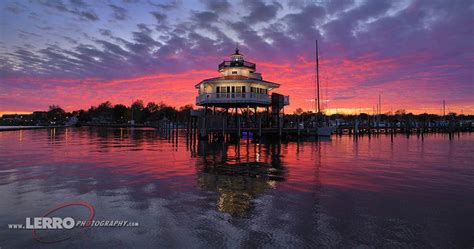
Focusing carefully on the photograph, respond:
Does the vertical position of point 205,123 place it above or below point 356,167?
above

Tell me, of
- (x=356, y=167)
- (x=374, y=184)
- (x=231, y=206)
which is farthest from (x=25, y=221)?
(x=356, y=167)

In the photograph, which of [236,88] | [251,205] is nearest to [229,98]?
[236,88]

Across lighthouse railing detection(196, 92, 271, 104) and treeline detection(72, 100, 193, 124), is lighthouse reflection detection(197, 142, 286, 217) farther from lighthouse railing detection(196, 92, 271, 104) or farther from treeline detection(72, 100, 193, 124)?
treeline detection(72, 100, 193, 124)

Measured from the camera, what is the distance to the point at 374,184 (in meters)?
→ 12.5

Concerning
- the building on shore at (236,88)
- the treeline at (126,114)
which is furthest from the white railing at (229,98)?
the treeline at (126,114)

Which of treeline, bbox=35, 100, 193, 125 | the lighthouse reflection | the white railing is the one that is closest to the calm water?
the lighthouse reflection

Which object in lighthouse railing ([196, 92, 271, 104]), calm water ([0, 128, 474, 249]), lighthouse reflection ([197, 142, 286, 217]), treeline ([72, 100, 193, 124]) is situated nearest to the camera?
calm water ([0, 128, 474, 249])

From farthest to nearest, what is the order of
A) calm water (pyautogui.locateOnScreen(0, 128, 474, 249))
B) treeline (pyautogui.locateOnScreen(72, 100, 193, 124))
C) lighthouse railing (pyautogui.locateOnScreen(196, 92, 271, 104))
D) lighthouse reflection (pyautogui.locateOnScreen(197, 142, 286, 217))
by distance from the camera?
treeline (pyautogui.locateOnScreen(72, 100, 193, 124)), lighthouse railing (pyautogui.locateOnScreen(196, 92, 271, 104)), lighthouse reflection (pyautogui.locateOnScreen(197, 142, 286, 217)), calm water (pyautogui.locateOnScreen(0, 128, 474, 249))

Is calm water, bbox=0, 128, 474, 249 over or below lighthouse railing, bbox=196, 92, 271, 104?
below

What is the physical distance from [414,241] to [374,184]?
640 centimetres

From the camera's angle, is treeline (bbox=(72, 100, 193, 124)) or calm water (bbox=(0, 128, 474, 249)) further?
treeline (bbox=(72, 100, 193, 124))

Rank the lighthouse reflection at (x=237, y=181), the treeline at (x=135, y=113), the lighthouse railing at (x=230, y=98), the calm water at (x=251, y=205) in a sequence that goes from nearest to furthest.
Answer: the calm water at (x=251, y=205) < the lighthouse reflection at (x=237, y=181) < the lighthouse railing at (x=230, y=98) < the treeline at (x=135, y=113)

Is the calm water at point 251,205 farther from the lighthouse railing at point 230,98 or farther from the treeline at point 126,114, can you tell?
the treeline at point 126,114

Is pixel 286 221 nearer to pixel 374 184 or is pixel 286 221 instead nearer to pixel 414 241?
pixel 414 241
